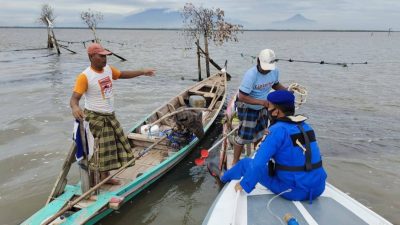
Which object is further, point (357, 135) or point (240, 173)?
point (357, 135)

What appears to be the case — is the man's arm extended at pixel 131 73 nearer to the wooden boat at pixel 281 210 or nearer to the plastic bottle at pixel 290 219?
the wooden boat at pixel 281 210

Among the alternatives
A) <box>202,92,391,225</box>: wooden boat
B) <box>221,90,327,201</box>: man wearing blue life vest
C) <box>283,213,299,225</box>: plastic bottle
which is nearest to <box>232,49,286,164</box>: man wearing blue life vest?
<box>221,90,327,201</box>: man wearing blue life vest

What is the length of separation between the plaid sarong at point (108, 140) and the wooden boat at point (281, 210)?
2261 millimetres

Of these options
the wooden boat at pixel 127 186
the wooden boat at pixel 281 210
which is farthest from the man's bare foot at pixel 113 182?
the wooden boat at pixel 281 210

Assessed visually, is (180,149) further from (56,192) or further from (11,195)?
(11,195)

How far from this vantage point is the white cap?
18.1ft

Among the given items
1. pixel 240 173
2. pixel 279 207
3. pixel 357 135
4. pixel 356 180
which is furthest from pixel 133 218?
pixel 357 135

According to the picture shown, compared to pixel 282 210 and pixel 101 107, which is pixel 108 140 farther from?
pixel 282 210

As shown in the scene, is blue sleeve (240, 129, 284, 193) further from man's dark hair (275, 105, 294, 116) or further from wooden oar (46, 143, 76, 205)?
wooden oar (46, 143, 76, 205)

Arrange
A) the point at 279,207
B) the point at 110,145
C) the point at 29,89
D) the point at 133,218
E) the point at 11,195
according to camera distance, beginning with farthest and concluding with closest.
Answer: the point at 29,89 → the point at 11,195 → the point at 133,218 → the point at 110,145 → the point at 279,207

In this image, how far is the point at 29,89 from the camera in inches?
731

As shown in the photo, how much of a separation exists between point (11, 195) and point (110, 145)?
3057 millimetres

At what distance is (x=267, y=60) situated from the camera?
5543mm

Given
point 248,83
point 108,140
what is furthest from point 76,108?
point 248,83
